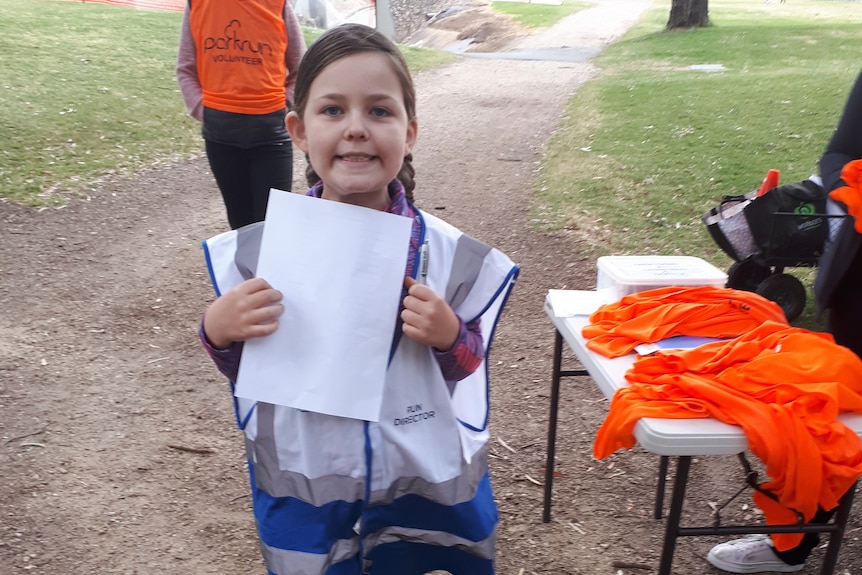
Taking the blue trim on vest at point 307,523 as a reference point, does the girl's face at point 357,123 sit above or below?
above

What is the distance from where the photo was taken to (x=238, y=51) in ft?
12.1

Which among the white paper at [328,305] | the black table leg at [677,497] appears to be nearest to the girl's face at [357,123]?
the white paper at [328,305]

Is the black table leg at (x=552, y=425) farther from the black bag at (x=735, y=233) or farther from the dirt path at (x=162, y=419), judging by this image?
the black bag at (x=735, y=233)

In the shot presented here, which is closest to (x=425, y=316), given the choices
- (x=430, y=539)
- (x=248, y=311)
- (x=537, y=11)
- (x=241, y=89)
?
(x=248, y=311)

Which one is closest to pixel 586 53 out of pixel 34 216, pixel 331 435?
pixel 34 216

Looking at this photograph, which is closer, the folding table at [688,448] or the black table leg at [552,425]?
the folding table at [688,448]

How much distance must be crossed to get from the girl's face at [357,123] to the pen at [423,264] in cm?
16

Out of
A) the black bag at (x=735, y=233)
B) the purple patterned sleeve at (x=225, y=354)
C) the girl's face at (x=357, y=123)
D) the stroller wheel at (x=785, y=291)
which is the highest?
the girl's face at (x=357, y=123)

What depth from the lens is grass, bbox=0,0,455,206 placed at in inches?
282

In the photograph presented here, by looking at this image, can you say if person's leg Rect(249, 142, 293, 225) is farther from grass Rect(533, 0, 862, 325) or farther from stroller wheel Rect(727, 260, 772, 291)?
grass Rect(533, 0, 862, 325)

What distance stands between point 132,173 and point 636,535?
6381mm

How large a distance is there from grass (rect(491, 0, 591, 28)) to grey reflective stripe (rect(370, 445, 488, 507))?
23624mm

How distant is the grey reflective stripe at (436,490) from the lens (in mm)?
1602

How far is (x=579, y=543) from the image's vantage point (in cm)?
276
